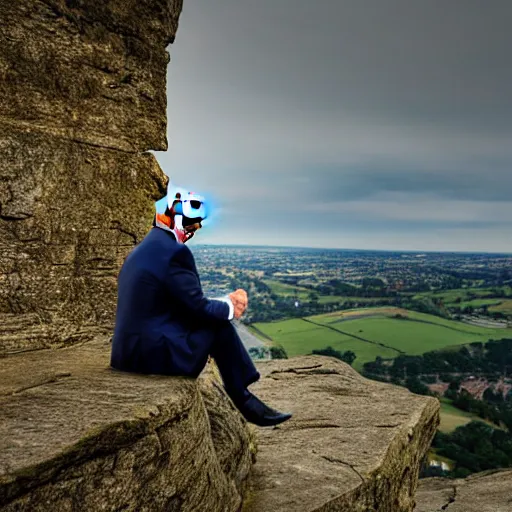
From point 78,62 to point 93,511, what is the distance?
645 centimetres

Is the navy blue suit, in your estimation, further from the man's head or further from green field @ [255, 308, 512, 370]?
green field @ [255, 308, 512, 370]

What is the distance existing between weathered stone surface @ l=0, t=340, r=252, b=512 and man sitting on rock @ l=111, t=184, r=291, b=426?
27cm

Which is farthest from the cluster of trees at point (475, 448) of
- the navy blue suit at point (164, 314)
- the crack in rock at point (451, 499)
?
the navy blue suit at point (164, 314)

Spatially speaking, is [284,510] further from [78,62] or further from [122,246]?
[78,62]

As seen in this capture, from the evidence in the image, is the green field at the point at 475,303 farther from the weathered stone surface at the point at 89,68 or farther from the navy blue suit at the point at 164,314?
the navy blue suit at the point at 164,314

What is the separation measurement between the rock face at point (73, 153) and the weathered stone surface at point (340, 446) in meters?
3.62

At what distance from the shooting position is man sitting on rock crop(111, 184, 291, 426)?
560 centimetres

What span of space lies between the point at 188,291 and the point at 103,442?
1.77 meters

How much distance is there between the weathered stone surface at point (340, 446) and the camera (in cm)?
720

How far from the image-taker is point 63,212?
306 inches

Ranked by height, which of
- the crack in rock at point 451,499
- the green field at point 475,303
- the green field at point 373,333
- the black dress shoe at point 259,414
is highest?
the black dress shoe at point 259,414

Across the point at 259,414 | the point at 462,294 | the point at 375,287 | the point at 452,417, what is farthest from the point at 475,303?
the point at 259,414

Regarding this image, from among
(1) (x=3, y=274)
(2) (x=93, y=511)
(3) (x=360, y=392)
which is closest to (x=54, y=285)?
(1) (x=3, y=274)

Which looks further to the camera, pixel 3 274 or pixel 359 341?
pixel 359 341
